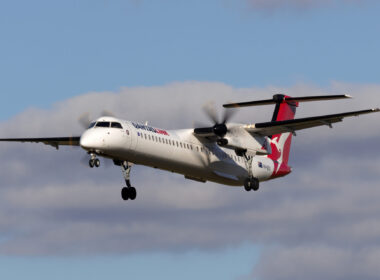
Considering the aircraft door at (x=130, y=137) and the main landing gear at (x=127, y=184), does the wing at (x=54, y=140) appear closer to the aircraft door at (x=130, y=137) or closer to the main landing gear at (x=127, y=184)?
the main landing gear at (x=127, y=184)

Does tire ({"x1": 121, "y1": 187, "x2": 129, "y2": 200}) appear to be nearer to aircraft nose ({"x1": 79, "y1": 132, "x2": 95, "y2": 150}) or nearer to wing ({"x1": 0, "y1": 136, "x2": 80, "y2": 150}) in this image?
wing ({"x1": 0, "y1": 136, "x2": 80, "y2": 150})

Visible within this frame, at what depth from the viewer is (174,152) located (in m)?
44.5

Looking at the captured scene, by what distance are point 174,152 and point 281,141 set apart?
10283mm

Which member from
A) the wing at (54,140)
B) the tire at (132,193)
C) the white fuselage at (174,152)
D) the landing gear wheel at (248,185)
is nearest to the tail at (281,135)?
the white fuselage at (174,152)

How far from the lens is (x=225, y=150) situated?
48188 mm

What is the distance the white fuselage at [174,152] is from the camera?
136 ft

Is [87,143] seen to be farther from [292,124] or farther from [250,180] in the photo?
[292,124]

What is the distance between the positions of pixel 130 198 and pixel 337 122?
10.7 metres

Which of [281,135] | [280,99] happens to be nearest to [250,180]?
[281,135]

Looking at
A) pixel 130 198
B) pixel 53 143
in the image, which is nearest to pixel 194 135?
pixel 130 198

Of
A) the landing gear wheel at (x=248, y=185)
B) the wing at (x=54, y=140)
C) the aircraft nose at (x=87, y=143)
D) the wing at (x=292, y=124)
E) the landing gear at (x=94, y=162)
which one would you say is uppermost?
the wing at (x=54, y=140)

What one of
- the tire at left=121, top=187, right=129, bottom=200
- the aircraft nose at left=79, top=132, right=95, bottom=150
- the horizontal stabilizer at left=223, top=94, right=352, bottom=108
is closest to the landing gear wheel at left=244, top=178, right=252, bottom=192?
the horizontal stabilizer at left=223, top=94, right=352, bottom=108

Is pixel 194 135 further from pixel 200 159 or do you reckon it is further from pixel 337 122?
pixel 337 122

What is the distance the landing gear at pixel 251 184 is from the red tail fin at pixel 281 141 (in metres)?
3.34
